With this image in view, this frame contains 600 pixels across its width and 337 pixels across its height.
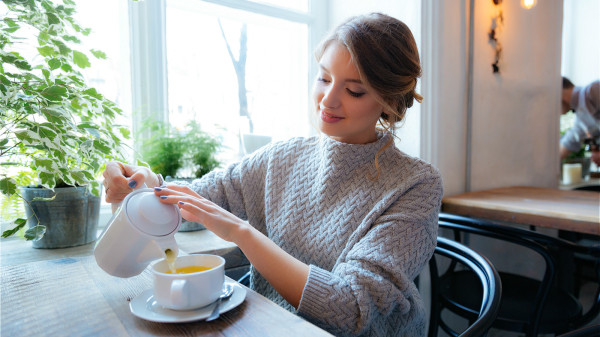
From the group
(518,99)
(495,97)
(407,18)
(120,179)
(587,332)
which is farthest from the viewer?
(518,99)

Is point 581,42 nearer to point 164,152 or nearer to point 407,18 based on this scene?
point 407,18

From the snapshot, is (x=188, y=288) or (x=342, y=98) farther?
(x=342, y=98)

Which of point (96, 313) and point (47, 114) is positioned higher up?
point (47, 114)

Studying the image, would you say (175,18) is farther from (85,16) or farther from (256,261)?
(256,261)

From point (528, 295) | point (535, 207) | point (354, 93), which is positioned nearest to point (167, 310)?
point (354, 93)

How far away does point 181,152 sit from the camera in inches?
53.2

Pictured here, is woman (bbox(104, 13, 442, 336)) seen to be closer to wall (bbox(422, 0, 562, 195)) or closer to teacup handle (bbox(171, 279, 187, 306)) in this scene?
teacup handle (bbox(171, 279, 187, 306))

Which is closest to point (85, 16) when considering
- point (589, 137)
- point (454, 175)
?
point (454, 175)

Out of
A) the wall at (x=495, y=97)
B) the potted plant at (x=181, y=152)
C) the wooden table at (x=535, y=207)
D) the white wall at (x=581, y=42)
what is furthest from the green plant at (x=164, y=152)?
the white wall at (x=581, y=42)

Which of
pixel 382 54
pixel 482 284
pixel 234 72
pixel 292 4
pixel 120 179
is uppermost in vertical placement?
pixel 292 4

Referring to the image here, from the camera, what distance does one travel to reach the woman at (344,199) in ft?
2.50

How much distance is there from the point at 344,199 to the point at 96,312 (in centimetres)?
58

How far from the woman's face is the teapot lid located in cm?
44

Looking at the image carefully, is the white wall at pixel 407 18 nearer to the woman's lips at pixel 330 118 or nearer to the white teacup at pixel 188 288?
the woman's lips at pixel 330 118
